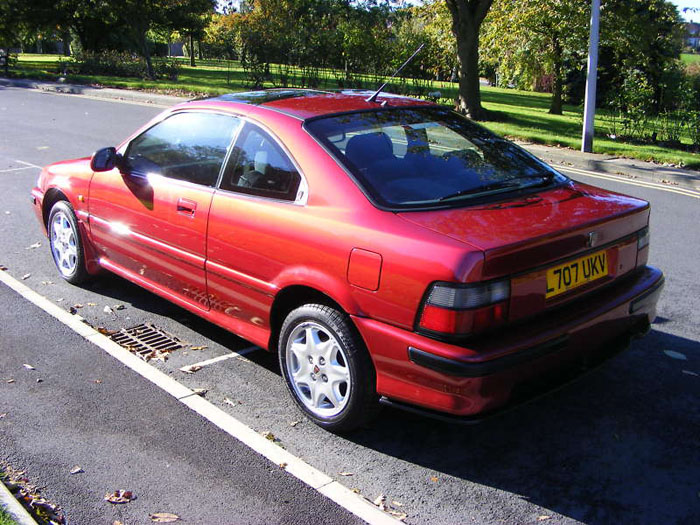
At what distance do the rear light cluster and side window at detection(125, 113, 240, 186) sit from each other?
1.78 m

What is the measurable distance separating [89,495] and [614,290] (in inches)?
109

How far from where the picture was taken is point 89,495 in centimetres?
316

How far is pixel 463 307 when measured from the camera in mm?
3016

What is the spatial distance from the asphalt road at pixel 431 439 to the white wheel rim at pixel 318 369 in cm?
16

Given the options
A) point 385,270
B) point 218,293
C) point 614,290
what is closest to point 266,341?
point 218,293

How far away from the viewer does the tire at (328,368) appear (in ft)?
11.2

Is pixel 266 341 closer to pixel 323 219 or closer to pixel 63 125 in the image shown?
pixel 323 219

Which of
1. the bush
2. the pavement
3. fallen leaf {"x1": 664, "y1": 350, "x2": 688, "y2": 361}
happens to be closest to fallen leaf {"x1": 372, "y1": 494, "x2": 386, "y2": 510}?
fallen leaf {"x1": 664, "y1": 350, "x2": 688, "y2": 361}

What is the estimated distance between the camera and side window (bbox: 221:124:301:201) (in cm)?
385

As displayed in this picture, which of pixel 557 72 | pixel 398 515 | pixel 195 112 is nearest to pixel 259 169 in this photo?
pixel 195 112

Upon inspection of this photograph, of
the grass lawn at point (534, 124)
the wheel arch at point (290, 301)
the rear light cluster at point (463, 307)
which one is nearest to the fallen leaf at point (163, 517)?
the wheel arch at point (290, 301)

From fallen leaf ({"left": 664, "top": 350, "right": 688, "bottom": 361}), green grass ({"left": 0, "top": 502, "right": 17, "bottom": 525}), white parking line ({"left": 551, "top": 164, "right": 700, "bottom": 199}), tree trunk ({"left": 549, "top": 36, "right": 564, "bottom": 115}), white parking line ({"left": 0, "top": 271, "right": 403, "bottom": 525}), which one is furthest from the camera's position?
tree trunk ({"left": 549, "top": 36, "right": 564, "bottom": 115})

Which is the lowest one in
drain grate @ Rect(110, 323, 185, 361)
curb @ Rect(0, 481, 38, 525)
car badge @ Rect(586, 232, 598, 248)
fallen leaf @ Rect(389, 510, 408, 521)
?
fallen leaf @ Rect(389, 510, 408, 521)

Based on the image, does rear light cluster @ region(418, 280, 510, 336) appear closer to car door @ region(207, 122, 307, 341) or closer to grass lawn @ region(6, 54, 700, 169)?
car door @ region(207, 122, 307, 341)
